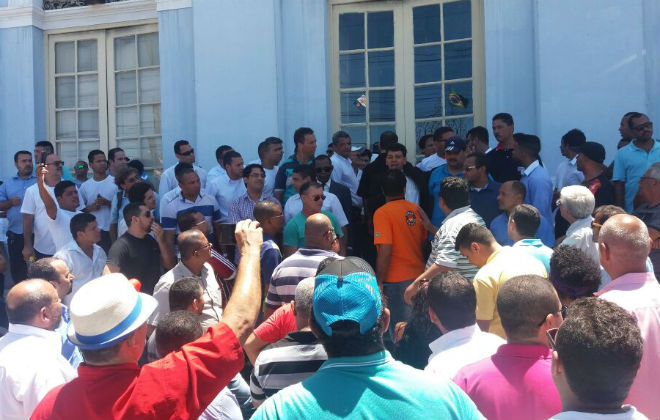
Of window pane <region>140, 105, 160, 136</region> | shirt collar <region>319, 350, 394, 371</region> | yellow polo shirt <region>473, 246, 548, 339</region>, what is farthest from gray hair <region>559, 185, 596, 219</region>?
window pane <region>140, 105, 160, 136</region>

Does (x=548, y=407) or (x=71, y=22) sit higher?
(x=71, y=22)

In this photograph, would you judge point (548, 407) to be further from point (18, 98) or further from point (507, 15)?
point (18, 98)

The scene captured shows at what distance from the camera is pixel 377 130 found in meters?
9.07

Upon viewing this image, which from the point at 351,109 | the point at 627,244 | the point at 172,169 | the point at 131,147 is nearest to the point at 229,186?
the point at 172,169

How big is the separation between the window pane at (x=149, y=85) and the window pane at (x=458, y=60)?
3851 mm

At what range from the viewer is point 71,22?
33.6 feet

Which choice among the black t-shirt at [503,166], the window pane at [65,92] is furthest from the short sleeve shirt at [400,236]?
the window pane at [65,92]

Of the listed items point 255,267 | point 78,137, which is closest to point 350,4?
point 78,137

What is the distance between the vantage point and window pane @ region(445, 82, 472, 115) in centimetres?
869

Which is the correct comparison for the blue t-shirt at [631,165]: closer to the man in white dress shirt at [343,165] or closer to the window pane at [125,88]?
the man in white dress shirt at [343,165]

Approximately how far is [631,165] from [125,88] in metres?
6.60

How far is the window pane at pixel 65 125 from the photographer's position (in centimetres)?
1045

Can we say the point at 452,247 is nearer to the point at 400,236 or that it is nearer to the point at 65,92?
the point at 400,236

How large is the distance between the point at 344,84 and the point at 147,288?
13.0ft
